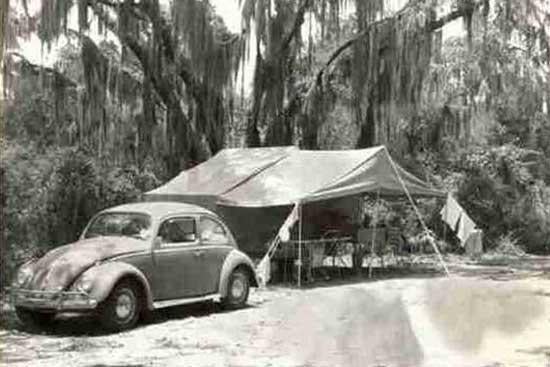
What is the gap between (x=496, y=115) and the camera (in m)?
27.9

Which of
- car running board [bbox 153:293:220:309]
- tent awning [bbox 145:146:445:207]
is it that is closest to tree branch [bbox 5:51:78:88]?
tent awning [bbox 145:146:445:207]

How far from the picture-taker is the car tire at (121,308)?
35.5 ft

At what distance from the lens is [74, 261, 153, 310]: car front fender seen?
414 inches

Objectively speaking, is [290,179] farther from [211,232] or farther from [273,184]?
[211,232]

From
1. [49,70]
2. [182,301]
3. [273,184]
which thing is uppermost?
[49,70]

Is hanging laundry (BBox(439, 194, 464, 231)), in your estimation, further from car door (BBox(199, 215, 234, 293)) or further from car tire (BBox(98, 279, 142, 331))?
car tire (BBox(98, 279, 142, 331))

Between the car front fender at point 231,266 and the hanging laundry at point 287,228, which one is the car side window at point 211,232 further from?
the hanging laundry at point 287,228

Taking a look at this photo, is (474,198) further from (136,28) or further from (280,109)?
(136,28)

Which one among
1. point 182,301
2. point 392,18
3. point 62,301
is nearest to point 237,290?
point 182,301

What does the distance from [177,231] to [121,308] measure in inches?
63.8

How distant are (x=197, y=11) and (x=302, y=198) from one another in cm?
694

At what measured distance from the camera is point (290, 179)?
17531mm

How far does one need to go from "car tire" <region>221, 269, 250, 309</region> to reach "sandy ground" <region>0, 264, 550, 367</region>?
0.59 feet

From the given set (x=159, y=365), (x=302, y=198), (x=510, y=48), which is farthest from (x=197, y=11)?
(x=159, y=365)
